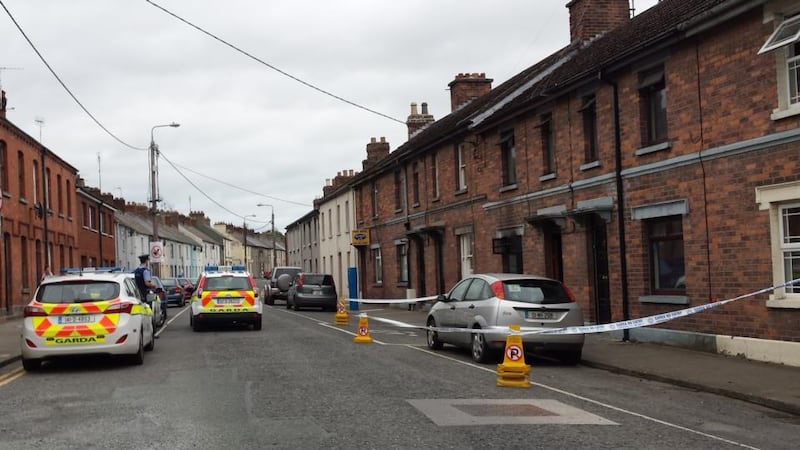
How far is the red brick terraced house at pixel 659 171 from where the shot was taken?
39.3 ft

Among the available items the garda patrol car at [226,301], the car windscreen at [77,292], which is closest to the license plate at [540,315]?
the car windscreen at [77,292]

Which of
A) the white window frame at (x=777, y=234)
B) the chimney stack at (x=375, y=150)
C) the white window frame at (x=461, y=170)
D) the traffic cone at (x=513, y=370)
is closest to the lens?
the traffic cone at (x=513, y=370)

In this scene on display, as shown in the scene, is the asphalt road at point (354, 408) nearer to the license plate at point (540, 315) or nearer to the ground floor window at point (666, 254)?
the license plate at point (540, 315)

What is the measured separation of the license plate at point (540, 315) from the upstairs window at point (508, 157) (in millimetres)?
9451

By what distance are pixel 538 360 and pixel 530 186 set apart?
25.1 feet

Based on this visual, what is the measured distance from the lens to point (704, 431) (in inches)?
290

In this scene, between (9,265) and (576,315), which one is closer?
(576,315)

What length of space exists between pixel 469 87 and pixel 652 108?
17.5 meters

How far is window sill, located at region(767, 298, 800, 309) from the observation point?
11.5 meters

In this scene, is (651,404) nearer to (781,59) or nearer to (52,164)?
(781,59)

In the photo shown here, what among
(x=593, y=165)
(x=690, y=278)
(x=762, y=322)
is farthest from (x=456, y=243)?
(x=762, y=322)

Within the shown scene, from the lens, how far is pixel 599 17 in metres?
22.5

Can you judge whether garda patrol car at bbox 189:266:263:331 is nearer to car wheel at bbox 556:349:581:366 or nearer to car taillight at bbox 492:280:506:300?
car taillight at bbox 492:280:506:300

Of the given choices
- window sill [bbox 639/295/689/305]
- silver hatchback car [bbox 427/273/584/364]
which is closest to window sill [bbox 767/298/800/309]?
window sill [bbox 639/295/689/305]
